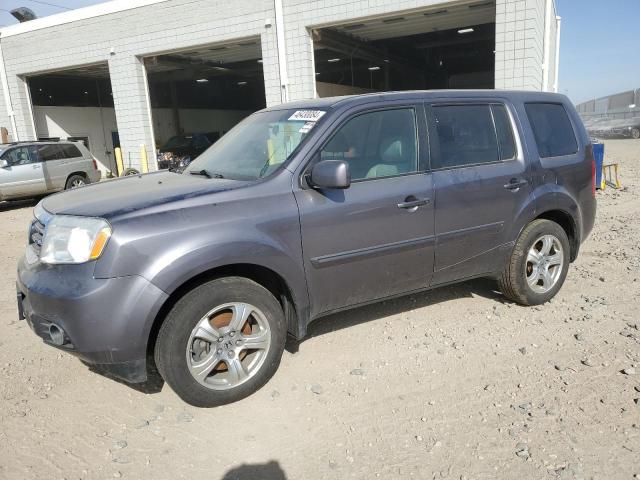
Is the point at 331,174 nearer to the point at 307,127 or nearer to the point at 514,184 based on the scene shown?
the point at 307,127

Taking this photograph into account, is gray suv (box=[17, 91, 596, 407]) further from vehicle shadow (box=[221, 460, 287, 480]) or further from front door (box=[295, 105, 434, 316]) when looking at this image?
vehicle shadow (box=[221, 460, 287, 480])

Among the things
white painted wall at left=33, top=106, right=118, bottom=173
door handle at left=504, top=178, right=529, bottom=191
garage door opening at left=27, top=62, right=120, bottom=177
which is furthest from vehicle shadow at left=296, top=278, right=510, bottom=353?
white painted wall at left=33, top=106, right=118, bottom=173

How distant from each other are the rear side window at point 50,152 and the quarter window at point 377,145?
488 inches

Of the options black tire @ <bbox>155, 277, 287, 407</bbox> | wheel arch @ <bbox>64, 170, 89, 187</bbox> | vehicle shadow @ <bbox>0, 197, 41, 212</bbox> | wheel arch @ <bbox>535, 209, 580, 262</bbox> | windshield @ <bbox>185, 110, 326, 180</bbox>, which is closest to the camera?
black tire @ <bbox>155, 277, 287, 407</bbox>

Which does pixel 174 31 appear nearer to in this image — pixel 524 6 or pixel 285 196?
pixel 524 6

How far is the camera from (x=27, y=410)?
10.7 ft

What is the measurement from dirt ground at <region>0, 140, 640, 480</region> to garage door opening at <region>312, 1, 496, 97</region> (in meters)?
9.69

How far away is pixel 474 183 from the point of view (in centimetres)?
408

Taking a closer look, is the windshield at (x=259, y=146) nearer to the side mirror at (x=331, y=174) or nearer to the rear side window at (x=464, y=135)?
the side mirror at (x=331, y=174)

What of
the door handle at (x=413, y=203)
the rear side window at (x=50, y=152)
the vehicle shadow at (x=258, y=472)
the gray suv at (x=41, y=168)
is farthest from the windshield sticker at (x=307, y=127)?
the rear side window at (x=50, y=152)

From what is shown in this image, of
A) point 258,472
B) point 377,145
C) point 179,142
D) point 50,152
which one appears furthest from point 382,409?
point 179,142

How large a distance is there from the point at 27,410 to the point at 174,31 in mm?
13654

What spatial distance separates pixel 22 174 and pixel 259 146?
11.5 m

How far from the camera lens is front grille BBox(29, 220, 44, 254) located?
3250mm
